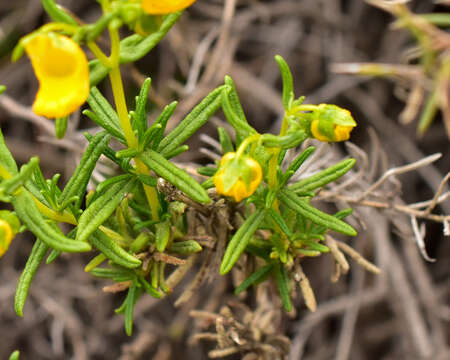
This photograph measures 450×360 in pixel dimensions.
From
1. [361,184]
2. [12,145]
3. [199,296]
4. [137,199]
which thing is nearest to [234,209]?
[137,199]

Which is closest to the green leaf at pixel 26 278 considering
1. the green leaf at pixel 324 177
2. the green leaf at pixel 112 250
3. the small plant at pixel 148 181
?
the small plant at pixel 148 181

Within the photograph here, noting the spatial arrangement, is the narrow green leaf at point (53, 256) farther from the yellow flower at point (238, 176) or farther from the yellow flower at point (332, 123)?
the yellow flower at point (332, 123)

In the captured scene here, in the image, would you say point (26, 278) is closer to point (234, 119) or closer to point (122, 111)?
point (122, 111)

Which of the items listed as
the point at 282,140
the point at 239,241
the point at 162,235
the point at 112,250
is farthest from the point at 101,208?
the point at 282,140

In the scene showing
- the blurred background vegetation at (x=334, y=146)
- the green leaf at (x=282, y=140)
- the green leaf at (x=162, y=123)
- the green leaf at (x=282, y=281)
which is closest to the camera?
the green leaf at (x=282, y=140)

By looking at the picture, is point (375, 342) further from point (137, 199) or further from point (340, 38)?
point (137, 199)
